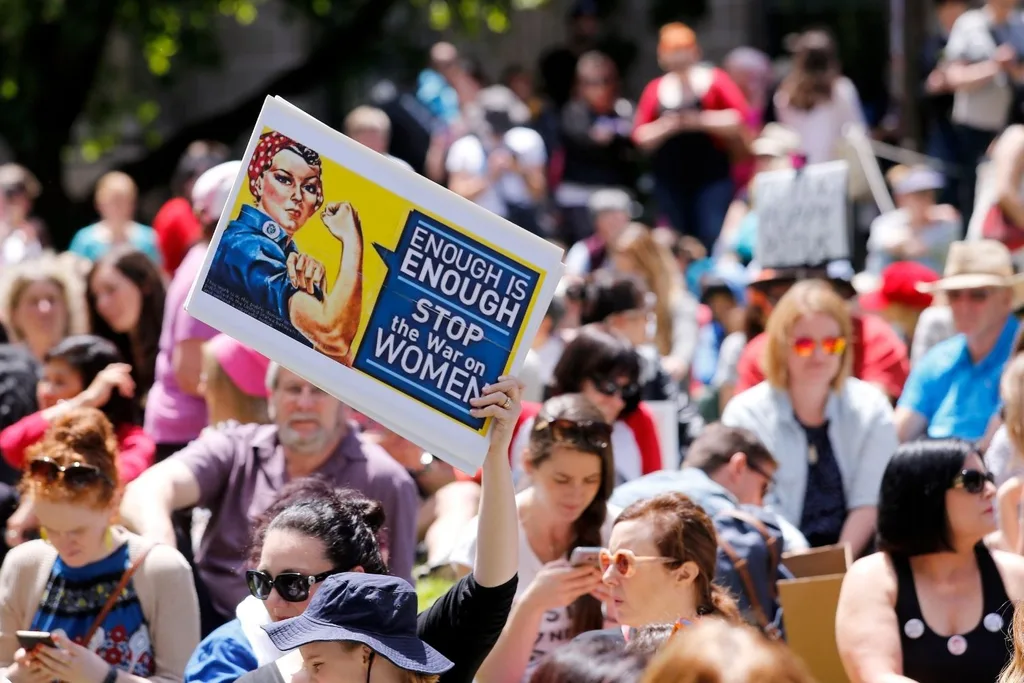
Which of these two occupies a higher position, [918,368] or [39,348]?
[918,368]

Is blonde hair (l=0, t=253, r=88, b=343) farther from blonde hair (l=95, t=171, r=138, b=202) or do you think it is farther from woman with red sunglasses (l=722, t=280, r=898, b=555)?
woman with red sunglasses (l=722, t=280, r=898, b=555)

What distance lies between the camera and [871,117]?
14.9 meters

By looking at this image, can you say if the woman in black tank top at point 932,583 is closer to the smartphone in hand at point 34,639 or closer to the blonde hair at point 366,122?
the smartphone in hand at point 34,639

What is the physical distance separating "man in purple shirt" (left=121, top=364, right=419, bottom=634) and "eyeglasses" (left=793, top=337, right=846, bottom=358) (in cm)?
191

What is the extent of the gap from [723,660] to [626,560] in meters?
1.68

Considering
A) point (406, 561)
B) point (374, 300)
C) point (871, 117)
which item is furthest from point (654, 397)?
point (871, 117)

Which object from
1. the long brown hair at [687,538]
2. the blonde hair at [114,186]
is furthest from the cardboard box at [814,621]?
the blonde hair at [114,186]

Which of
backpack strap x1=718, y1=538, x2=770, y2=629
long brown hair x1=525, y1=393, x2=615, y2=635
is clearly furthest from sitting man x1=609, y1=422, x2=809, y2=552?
long brown hair x1=525, y1=393, x2=615, y2=635

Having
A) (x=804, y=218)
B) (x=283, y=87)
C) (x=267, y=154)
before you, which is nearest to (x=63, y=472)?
(x=267, y=154)

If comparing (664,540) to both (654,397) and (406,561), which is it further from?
(654,397)

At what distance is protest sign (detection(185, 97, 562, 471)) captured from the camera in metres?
3.95

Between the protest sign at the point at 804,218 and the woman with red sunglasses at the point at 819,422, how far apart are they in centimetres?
187

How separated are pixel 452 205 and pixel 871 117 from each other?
37.8ft

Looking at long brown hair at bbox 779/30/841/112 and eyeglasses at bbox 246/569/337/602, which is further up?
long brown hair at bbox 779/30/841/112
